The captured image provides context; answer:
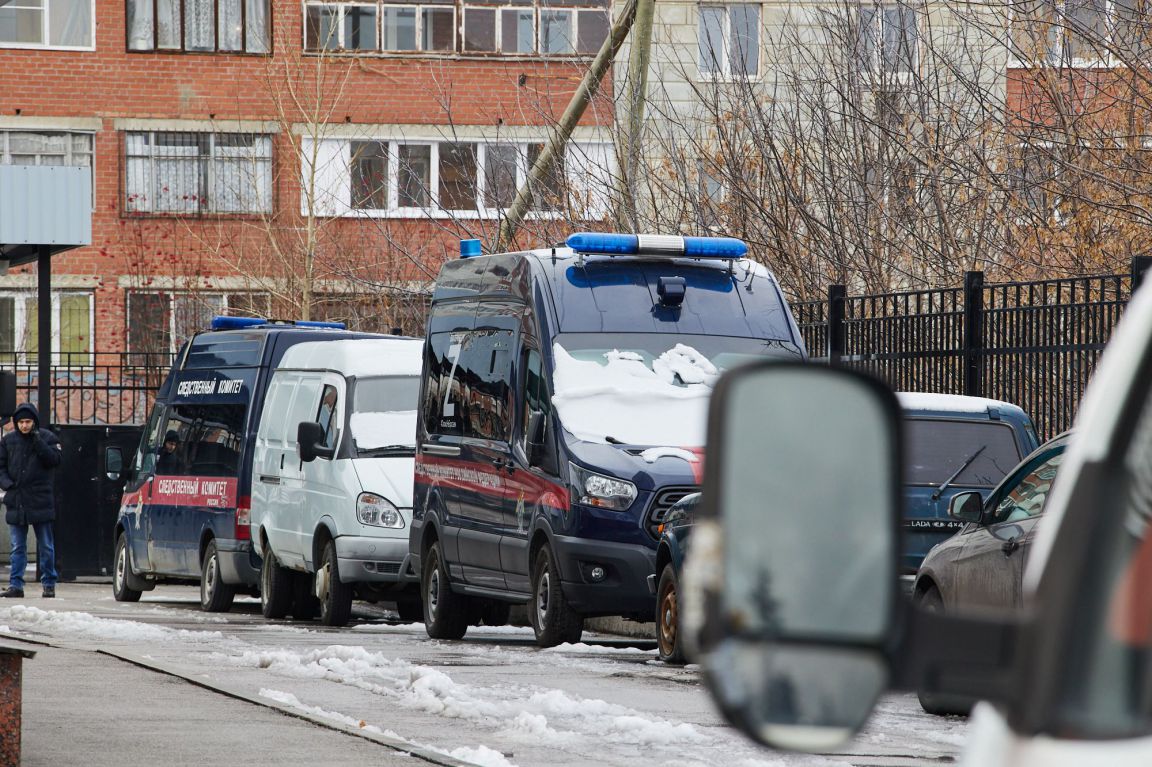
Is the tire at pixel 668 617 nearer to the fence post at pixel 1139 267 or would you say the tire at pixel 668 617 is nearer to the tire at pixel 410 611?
→ the fence post at pixel 1139 267

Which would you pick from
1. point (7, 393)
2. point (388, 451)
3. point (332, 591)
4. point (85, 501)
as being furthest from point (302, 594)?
point (85, 501)

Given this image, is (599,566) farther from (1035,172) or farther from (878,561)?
(878,561)

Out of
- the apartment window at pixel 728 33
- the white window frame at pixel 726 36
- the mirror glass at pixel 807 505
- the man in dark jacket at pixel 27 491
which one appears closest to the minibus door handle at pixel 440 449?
the man in dark jacket at pixel 27 491

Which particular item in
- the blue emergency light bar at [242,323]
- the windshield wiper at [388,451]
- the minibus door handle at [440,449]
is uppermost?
the blue emergency light bar at [242,323]

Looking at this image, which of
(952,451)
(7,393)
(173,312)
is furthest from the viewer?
(173,312)

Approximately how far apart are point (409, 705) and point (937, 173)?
1104 cm

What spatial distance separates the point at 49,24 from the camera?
1639 inches

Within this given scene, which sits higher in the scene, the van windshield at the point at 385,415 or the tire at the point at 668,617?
the van windshield at the point at 385,415

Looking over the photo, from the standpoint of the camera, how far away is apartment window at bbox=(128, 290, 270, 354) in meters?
39.2

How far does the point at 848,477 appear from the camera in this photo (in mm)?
1816

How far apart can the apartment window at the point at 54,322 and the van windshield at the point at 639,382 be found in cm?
2770

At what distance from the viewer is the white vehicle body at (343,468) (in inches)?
664

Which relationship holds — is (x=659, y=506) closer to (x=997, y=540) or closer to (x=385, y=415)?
(x=997, y=540)

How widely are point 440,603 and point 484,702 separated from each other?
5106mm
